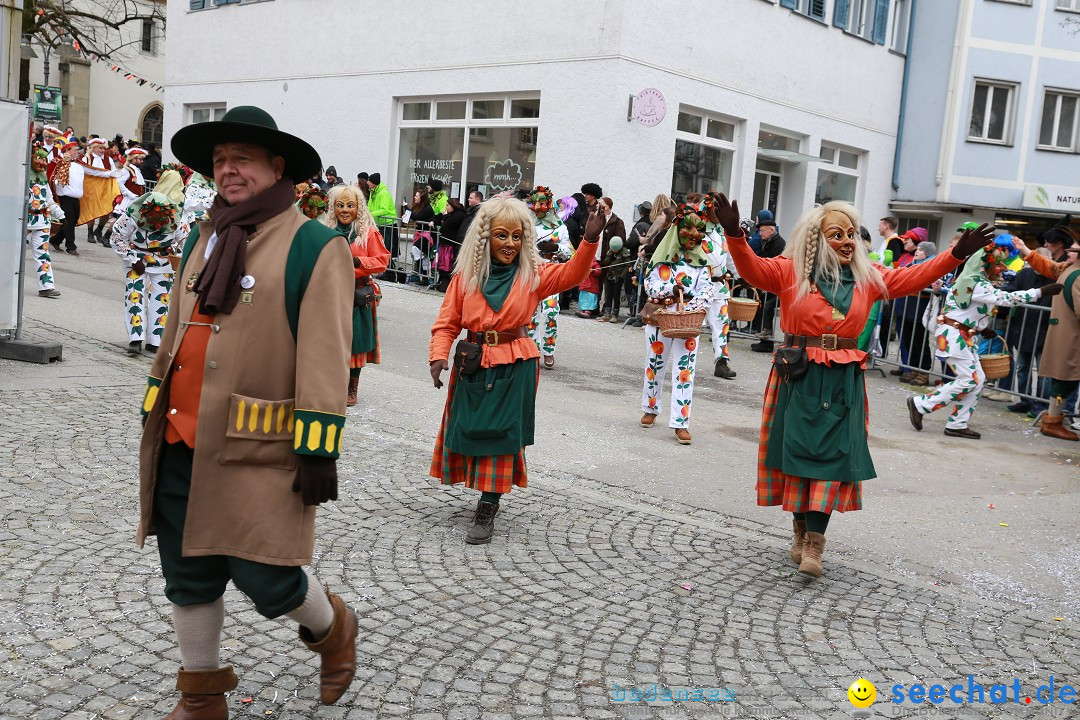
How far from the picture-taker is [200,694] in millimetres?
3295

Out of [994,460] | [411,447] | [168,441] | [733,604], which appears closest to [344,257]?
[168,441]

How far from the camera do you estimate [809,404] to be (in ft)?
17.5

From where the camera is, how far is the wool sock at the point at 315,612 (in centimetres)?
338

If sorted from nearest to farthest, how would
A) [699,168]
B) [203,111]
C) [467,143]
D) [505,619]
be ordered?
[505,619], [699,168], [467,143], [203,111]

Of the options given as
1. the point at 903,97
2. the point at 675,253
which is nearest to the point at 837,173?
the point at 903,97

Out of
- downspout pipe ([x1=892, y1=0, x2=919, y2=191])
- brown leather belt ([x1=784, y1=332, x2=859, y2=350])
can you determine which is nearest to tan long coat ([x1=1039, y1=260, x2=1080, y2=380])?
brown leather belt ([x1=784, y1=332, x2=859, y2=350])

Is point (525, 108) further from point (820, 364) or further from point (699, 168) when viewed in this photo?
point (820, 364)

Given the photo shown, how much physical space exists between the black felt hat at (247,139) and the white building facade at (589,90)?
561 inches

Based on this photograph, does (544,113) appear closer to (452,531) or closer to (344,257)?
(452,531)

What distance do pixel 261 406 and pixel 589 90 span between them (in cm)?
1512

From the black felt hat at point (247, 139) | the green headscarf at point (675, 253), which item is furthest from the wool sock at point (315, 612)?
the green headscarf at point (675, 253)

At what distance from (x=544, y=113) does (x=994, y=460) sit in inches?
446

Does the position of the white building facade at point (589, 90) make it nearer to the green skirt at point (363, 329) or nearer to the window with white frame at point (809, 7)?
the window with white frame at point (809, 7)

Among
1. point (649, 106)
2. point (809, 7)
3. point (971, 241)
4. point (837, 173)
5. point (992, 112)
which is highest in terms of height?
point (809, 7)
